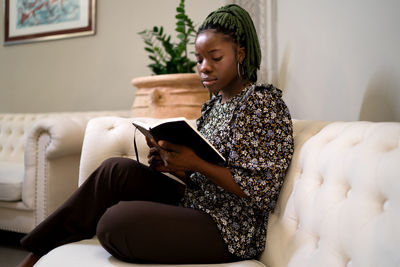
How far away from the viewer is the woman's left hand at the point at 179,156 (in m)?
1.10

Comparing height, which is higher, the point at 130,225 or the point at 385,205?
the point at 385,205

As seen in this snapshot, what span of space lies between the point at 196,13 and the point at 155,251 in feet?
7.19

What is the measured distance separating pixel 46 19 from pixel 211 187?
291cm

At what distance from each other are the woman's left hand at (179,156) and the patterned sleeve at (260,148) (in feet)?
0.35

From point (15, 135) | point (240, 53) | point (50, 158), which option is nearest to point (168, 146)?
point (240, 53)

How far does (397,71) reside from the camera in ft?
3.44

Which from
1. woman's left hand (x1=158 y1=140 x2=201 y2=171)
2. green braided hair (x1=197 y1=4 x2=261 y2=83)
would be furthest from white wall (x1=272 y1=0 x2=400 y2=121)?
woman's left hand (x1=158 y1=140 x2=201 y2=171)

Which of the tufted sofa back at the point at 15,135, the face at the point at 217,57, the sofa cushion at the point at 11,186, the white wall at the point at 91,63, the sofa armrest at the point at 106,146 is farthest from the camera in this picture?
→ the white wall at the point at 91,63

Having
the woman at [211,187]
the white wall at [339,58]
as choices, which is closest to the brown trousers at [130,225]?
the woman at [211,187]

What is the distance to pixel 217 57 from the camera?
4.13 feet

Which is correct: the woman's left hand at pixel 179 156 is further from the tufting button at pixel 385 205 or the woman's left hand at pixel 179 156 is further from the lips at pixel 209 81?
the tufting button at pixel 385 205

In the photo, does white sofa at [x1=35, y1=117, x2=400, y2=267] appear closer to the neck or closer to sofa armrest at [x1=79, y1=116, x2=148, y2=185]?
the neck

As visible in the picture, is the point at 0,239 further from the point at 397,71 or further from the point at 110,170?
the point at 397,71

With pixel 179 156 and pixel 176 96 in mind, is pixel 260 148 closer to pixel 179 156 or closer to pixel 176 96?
pixel 179 156
